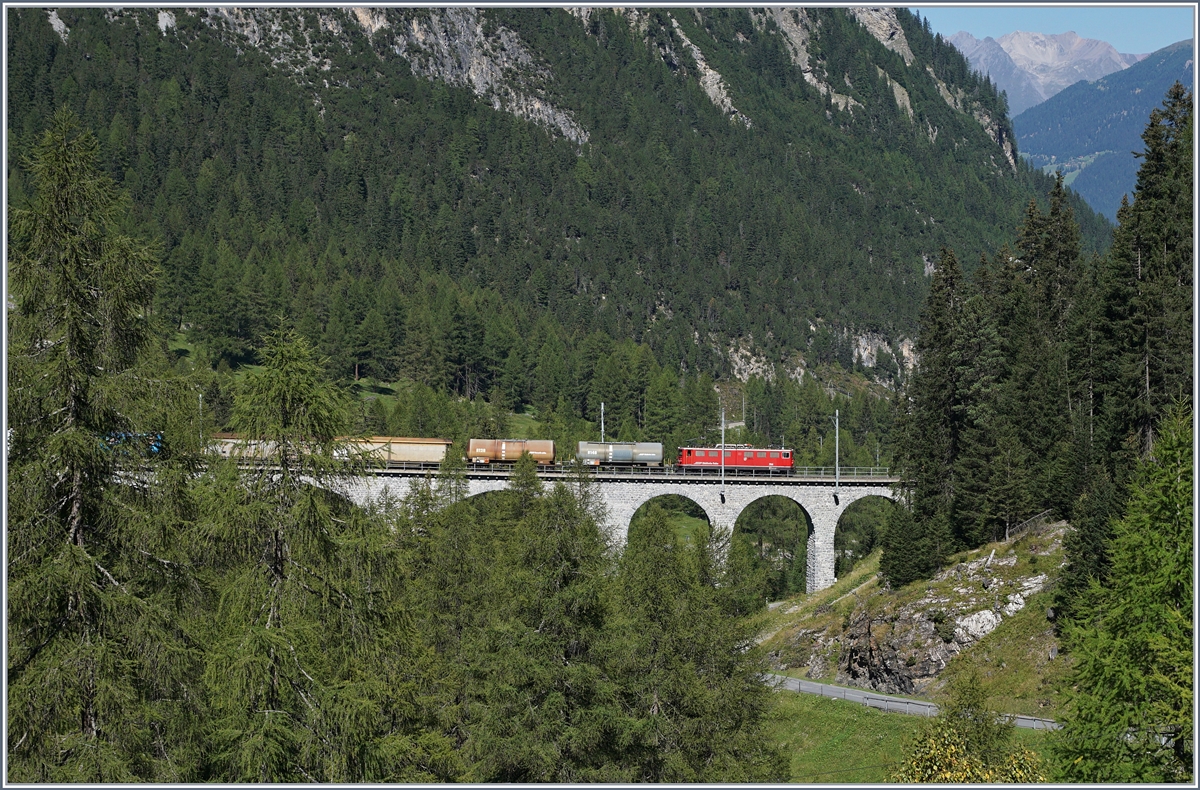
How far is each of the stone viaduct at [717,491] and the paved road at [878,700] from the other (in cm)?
3126

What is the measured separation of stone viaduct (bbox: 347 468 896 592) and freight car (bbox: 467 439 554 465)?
16.6 ft

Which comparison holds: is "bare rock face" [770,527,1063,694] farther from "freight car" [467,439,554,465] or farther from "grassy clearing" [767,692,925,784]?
"freight car" [467,439,554,465]

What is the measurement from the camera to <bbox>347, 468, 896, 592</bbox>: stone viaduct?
84.8 m

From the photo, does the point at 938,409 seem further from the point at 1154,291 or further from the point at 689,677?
the point at 689,677

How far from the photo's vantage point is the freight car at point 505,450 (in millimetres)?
92188

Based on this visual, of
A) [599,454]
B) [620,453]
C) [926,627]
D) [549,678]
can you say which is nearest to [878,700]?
[926,627]

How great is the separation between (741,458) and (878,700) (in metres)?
42.4

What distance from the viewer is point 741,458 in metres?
88.6

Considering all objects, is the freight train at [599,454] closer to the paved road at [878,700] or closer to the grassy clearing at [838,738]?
the paved road at [878,700]

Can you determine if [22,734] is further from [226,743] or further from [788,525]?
[788,525]

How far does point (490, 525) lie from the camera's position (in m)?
59.0

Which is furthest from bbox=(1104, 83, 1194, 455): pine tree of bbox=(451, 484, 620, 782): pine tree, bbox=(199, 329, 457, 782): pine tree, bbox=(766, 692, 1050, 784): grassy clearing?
bbox=(199, 329, 457, 782): pine tree

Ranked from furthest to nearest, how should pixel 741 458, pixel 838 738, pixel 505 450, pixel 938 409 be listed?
1. pixel 505 450
2. pixel 741 458
3. pixel 938 409
4. pixel 838 738

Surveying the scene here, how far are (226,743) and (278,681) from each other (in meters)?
1.31
